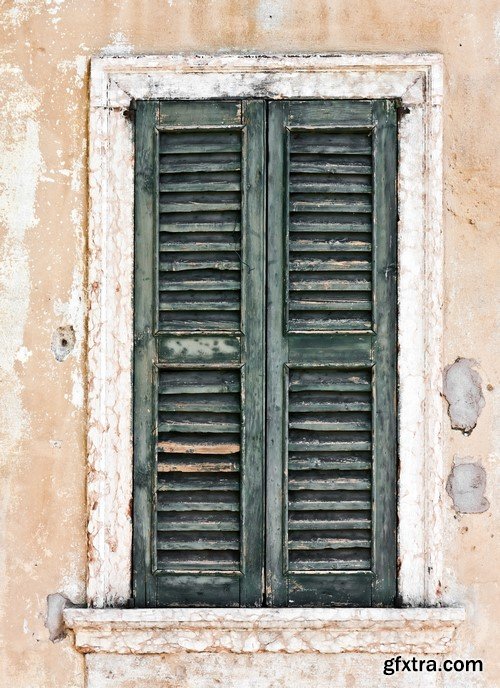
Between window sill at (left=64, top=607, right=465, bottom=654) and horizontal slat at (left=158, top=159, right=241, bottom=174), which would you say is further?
horizontal slat at (left=158, top=159, right=241, bottom=174)

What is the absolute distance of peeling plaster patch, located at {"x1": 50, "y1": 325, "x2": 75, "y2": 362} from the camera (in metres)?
3.21

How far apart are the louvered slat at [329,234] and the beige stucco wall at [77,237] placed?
29 centimetres

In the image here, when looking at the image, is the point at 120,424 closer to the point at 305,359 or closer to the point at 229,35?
the point at 305,359

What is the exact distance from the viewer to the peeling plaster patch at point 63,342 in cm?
321

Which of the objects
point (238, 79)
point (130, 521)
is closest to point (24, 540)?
point (130, 521)

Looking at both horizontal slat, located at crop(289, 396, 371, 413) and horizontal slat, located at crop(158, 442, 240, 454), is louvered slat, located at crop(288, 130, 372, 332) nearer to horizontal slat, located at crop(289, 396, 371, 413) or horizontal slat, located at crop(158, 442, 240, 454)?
horizontal slat, located at crop(289, 396, 371, 413)

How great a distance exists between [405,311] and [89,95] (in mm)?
1327

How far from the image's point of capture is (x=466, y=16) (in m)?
3.22

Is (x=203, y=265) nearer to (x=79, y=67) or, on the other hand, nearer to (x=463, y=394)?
(x=79, y=67)

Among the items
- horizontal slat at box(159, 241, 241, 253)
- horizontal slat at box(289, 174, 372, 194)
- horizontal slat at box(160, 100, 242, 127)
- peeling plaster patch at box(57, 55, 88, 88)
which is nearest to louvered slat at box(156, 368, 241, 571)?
horizontal slat at box(159, 241, 241, 253)

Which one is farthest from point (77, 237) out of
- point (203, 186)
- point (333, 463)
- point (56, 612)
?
point (56, 612)

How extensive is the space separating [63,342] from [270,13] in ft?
4.45

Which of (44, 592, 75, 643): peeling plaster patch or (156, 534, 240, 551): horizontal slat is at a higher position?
(156, 534, 240, 551): horizontal slat

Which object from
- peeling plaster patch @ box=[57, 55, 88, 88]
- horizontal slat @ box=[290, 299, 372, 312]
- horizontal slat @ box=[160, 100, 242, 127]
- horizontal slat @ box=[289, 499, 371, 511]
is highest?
peeling plaster patch @ box=[57, 55, 88, 88]
